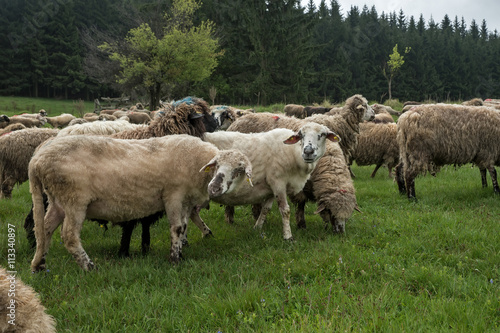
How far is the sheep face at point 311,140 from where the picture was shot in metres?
4.48

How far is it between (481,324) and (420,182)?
615 cm

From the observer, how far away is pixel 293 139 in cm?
474

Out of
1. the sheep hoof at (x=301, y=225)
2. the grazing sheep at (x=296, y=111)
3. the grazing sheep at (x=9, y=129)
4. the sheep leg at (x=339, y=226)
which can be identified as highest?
the grazing sheep at (x=296, y=111)

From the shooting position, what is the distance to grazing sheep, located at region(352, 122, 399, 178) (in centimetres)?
932

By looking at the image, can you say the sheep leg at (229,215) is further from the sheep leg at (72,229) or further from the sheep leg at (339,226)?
the sheep leg at (72,229)

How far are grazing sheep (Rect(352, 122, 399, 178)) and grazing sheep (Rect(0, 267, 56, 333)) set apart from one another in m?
8.29

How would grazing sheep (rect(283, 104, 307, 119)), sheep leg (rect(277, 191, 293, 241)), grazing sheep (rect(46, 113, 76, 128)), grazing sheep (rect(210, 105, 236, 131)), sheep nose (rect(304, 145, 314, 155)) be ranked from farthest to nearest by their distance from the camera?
grazing sheep (rect(283, 104, 307, 119)), grazing sheep (rect(46, 113, 76, 128)), grazing sheep (rect(210, 105, 236, 131)), sheep leg (rect(277, 191, 293, 241)), sheep nose (rect(304, 145, 314, 155))

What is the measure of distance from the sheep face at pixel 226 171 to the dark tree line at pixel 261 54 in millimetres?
28906

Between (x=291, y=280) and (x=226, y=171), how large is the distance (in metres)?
1.19

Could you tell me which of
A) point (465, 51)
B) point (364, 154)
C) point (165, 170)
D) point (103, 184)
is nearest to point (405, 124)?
point (364, 154)

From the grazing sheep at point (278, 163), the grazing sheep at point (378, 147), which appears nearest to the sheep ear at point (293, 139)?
the grazing sheep at point (278, 163)

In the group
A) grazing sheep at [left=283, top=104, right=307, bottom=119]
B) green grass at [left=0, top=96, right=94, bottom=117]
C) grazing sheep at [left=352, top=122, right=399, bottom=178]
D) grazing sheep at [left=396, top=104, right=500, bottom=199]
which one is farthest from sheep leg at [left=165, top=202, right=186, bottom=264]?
green grass at [left=0, top=96, right=94, bottom=117]

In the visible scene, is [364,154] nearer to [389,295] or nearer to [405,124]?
[405,124]

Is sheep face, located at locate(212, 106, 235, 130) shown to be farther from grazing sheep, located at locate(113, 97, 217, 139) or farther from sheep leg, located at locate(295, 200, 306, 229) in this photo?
sheep leg, located at locate(295, 200, 306, 229)
